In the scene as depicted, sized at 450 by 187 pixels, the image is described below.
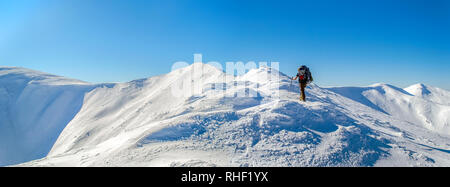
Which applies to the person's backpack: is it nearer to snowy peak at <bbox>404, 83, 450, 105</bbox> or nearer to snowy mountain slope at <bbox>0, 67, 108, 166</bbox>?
snowy mountain slope at <bbox>0, 67, 108, 166</bbox>

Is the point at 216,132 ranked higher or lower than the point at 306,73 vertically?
lower

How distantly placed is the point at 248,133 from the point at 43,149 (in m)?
31.3

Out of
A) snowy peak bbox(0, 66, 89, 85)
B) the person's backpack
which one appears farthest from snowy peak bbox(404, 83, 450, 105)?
snowy peak bbox(0, 66, 89, 85)

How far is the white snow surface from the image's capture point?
12672mm

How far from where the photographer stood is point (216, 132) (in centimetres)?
1490

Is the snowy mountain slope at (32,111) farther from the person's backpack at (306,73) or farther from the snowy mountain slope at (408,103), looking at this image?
the snowy mountain slope at (408,103)

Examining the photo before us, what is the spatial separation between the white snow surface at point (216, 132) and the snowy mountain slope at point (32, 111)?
167 millimetres

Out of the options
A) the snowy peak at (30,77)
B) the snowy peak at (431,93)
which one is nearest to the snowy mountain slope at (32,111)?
the snowy peak at (30,77)

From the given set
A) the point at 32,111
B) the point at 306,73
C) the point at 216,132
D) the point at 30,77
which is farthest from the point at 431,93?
the point at 30,77

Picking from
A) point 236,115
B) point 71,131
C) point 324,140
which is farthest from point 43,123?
point 324,140

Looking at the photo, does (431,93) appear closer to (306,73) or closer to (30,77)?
(306,73)

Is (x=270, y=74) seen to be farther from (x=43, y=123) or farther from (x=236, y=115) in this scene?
(x=43, y=123)

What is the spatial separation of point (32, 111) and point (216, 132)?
4169cm

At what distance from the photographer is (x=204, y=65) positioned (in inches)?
1539
